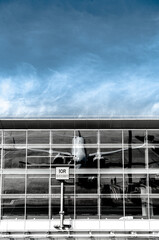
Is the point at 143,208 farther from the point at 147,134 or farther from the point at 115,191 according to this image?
the point at 147,134

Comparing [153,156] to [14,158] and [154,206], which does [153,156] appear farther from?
[14,158]

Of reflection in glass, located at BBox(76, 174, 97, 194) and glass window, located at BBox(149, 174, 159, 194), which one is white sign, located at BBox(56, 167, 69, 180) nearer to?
reflection in glass, located at BBox(76, 174, 97, 194)

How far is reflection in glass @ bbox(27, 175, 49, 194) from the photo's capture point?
25.0 meters

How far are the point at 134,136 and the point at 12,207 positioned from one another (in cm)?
782

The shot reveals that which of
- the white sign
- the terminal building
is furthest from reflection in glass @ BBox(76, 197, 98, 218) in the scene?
the white sign

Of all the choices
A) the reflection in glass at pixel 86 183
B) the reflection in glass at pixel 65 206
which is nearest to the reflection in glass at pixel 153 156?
the reflection in glass at pixel 86 183

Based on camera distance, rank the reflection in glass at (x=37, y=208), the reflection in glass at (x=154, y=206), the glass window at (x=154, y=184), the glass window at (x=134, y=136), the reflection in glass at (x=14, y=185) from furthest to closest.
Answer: the glass window at (x=134, y=136), the glass window at (x=154, y=184), the reflection in glass at (x=14, y=185), the reflection in glass at (x=154, y=206), the reflection in glass at (x=37, y=208)

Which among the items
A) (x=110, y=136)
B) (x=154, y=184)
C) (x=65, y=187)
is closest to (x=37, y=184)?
(x=65, y=187)

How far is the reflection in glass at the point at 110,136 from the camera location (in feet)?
84.0

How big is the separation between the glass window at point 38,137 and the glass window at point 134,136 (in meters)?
4.39

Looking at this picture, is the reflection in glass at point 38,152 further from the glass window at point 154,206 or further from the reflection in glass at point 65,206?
the glass window at point 154,206

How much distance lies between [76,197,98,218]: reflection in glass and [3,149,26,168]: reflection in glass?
12.3 ft

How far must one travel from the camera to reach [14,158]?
997 inches

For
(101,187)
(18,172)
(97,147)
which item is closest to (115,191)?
(101,187)
